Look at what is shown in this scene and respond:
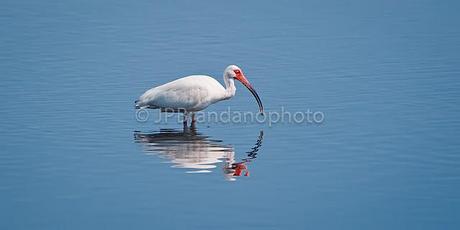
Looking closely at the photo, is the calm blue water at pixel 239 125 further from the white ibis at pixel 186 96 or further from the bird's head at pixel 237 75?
the white ibis at pixel 186 96

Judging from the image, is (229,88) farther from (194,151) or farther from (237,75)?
(194,151)

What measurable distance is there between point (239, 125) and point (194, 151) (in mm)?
2537

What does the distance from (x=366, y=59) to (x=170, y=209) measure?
513 inches

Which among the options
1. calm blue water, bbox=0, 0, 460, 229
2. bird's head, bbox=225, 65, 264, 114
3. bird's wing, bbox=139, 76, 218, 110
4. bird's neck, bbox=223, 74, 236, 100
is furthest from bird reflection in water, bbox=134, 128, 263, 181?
bird's head, bbox=225, 65, 264, 114

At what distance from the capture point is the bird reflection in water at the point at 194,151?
605 inches

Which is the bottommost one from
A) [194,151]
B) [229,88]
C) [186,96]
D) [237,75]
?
[194,151]

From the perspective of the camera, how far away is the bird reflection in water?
1537 centimetres

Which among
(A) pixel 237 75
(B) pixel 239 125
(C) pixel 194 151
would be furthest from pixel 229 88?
(C) pixel 194 151

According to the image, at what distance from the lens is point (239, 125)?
1888 centimetres

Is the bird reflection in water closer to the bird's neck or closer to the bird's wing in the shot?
the bird's wing

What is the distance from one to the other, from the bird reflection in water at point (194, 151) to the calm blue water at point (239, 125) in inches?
2.1

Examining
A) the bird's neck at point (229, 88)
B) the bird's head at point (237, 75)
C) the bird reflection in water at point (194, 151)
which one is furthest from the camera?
the bird's head at point (237, 75)

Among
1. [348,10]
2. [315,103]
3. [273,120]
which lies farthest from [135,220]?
[348,10]

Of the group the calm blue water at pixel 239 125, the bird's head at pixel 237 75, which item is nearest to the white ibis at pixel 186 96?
the bird's head at pixel 237 75
